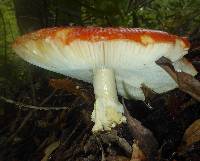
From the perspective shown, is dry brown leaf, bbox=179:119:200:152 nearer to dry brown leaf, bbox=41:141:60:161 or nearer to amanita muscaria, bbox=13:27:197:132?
amanita muscaria, bbox=13:27:197:132

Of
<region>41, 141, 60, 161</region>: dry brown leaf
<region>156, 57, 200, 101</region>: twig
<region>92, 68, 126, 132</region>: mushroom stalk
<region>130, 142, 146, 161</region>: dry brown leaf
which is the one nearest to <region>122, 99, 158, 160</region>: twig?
<region>130, 142, 146, 161</region>: dry brown leaf

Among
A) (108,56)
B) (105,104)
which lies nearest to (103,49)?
(108,56)

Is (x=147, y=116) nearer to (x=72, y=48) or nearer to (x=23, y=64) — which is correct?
(x=72, y=48)

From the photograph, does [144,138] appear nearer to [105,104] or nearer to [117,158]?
[117,158]

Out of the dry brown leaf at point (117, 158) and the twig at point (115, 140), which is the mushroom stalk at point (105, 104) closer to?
the twig at point (115, 140)

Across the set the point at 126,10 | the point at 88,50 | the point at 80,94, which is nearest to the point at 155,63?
the point at 88,50

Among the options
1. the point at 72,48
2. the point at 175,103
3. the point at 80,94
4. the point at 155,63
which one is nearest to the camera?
the point at 72,48

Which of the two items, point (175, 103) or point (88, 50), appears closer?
point (88, 50)
